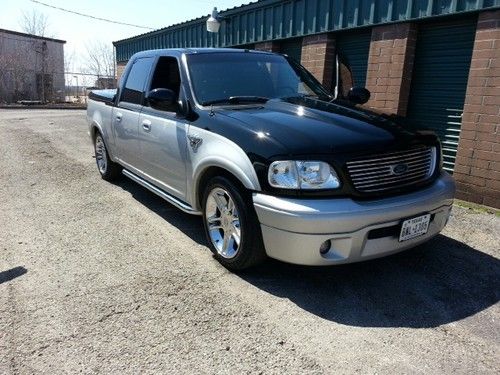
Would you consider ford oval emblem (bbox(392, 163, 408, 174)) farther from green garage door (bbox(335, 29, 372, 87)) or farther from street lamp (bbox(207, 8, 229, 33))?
street lamp (bbox(207, 8, 229, 33))

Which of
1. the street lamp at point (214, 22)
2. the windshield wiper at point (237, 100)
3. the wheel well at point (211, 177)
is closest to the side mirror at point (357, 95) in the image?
the windshield wiper at point (237, 100)

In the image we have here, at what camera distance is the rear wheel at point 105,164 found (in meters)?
6.51

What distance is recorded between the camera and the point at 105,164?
6637 millimetres

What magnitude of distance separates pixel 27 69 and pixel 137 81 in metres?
32.0

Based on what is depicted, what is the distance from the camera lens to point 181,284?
11.4ft

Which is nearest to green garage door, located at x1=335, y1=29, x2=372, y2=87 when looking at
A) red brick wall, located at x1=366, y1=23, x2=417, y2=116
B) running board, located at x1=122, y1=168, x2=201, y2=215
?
red brick wall, located at x1=366, y1=23, x2=417, y2=116

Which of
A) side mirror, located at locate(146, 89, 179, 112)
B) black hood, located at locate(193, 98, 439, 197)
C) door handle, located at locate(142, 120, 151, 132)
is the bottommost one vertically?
door handle, located at locate(142, 120, 151, 132)

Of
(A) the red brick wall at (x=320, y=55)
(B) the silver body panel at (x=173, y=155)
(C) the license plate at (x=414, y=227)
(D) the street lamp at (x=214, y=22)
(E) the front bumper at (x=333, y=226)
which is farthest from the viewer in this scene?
(D) the street lamp at (x=214, y=22)

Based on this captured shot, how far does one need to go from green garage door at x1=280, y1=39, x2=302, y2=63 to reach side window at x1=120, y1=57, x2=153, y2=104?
442cm

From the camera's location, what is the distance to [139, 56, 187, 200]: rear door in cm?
416

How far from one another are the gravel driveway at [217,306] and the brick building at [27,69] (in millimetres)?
29911

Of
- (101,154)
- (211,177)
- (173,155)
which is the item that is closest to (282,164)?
(211,177)

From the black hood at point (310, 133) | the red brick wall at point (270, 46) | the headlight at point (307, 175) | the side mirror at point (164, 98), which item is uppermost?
the red brick wall at point (270, 46)

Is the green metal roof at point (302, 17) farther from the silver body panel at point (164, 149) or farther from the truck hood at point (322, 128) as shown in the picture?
the silver body panel at point (164, 149)
